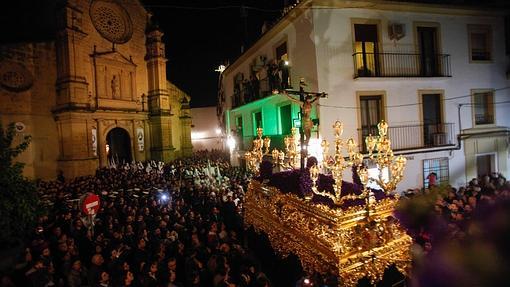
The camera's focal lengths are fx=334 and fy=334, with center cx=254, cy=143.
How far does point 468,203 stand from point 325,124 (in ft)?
18.5

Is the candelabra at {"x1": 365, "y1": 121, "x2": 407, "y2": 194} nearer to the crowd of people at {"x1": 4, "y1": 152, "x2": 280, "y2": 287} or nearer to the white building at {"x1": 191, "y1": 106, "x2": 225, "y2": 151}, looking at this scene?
the crowd of people at {"x1": 4, "y1": 152, "x2": 280, "y2": 287}

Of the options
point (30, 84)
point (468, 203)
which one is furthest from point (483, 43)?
point (30, 84)

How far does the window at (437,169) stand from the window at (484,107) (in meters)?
2.87

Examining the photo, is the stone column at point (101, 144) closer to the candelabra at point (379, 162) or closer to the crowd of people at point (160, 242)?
the crowd of people at point (160, 242)

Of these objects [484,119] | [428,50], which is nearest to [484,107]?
[484,119]

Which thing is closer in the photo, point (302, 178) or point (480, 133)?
point (302, 178)

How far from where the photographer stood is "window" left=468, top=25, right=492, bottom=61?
602 inches

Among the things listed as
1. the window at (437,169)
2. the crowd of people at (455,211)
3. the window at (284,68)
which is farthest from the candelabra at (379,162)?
the window at (284,68)

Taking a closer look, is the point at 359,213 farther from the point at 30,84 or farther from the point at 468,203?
the point at 30,84

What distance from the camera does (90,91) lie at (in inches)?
935

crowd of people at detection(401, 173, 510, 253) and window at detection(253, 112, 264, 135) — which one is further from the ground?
window at detection(253, 112, 264, 135)

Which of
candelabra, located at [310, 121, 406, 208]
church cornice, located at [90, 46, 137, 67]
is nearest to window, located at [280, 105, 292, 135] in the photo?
candelabra, located at [310, 121, 406, 208]

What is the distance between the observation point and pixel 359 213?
20.9ft

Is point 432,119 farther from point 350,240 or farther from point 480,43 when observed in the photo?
point 350,240
